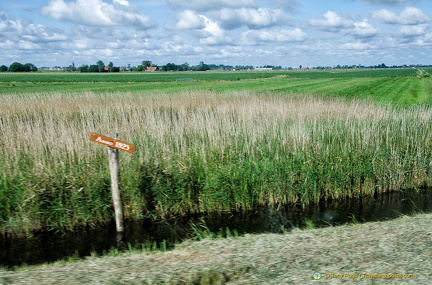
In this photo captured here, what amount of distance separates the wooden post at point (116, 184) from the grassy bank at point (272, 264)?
6.31 ft

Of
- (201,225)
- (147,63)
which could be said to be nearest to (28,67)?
(147,63)

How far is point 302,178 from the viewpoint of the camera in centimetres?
855

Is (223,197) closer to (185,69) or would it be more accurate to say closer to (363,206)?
(363,206)

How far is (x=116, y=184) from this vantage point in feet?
22.0

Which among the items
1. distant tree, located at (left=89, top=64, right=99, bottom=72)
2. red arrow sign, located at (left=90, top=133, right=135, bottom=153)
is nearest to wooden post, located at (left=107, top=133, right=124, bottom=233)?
red arrow sign, located at (left=90, top=133, right=135, bottom=153)

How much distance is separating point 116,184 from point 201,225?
1.77m

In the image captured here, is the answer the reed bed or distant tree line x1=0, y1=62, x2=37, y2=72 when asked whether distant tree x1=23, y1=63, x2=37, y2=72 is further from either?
the reed bed

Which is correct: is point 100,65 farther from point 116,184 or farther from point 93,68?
point 116,184

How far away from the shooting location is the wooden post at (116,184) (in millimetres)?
6570

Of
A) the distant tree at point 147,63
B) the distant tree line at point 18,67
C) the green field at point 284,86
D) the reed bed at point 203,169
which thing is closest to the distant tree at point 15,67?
the distant tree line at point 18,67

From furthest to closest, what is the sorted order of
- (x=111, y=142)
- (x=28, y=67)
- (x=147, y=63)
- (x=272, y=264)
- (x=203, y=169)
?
(x=147, y=63), (x=28, y=67), (x=203, y=169), (x=111, y=142), (x=272, y=264)

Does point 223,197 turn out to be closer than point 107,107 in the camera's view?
Yes

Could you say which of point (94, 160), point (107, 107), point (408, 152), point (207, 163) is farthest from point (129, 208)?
point (107, 107)

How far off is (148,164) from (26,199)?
239 cm
